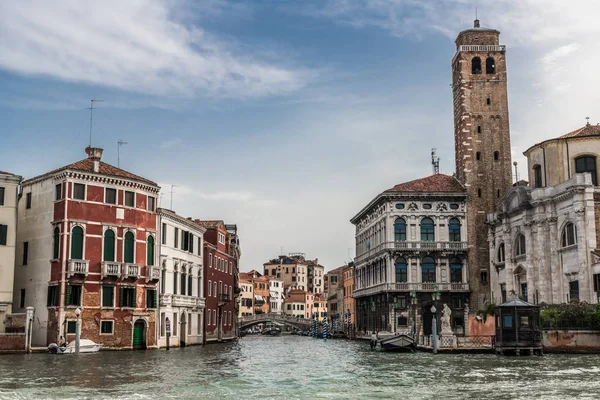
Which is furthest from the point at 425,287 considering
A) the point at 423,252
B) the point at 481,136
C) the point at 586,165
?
the point at 586,165

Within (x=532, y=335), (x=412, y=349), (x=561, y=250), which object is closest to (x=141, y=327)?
(x=412, y=349)

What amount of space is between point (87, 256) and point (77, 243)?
816mm

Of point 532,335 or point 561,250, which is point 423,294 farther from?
point 532,335

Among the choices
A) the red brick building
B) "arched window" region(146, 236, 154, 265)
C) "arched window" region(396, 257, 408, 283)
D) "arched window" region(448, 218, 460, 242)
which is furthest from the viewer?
"arched window" region(448, 218, 460, 242)

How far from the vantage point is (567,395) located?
734 inches

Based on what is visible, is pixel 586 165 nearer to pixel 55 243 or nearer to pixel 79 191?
pixel 79 191

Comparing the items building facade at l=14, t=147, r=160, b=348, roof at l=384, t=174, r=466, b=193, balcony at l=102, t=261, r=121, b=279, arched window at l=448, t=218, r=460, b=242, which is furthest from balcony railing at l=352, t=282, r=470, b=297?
balcony at l=102, t=261, r=121, b=279

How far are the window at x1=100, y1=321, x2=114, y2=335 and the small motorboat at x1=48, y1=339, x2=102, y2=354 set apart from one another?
1.87 m

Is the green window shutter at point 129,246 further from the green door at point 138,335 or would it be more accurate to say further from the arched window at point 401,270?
the arched window at point 401,270

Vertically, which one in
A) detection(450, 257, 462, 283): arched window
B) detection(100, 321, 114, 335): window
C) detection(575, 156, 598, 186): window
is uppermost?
detection(575, 156, 598, 186): window

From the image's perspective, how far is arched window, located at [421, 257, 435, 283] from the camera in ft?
184

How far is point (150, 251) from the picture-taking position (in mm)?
41750

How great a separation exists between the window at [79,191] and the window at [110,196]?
1211 mm

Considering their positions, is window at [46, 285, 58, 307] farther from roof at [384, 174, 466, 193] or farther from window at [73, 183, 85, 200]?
roof at [384, 174, 466, 193]
